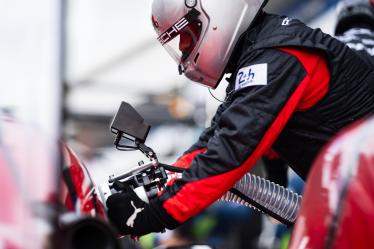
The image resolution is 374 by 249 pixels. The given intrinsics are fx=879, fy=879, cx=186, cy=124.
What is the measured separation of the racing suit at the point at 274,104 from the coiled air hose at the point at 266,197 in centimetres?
18

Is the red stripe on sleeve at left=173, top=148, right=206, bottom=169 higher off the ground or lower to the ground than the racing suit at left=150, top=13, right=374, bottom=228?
lower

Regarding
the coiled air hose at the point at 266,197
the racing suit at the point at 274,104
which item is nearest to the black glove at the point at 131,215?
the racing suit at the point at 274,104

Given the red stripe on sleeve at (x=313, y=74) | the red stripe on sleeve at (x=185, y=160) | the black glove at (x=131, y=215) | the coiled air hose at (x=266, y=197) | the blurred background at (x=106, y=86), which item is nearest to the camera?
the blurred background at (x=106, y=86)

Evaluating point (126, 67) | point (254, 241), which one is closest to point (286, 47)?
point (254, 241)

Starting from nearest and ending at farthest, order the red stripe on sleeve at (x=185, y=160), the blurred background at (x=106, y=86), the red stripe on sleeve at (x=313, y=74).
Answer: the blurred background at (x=106, y=86) < the red stripe on sleeve at (x=313, y=74) < the red stripe on sleeve at (x=185, y=160)

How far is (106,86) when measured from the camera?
12.5 metres

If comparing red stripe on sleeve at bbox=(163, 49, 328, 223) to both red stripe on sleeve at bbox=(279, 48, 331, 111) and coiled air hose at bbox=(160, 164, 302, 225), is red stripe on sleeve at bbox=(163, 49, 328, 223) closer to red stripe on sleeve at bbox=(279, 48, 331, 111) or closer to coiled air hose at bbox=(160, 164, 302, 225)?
red stripe on sleeve at bbox=(279, 48, 331, 111)

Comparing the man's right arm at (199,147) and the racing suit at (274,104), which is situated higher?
the racing suit at (274,104)

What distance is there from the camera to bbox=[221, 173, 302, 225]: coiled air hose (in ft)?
11.1

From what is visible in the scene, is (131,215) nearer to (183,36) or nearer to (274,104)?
(274,104)

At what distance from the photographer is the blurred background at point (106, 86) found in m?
2.04

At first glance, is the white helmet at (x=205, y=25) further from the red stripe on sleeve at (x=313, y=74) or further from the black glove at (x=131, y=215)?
the black glove at (x=131, y=215)

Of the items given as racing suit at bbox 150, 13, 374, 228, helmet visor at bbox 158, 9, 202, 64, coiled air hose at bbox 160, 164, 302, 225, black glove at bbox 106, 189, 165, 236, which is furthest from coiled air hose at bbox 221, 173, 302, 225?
helmet visor at bbox 158, 9, 202, 64

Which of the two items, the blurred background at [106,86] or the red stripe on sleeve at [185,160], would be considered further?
the red stripe on sleeve at [185,160]
